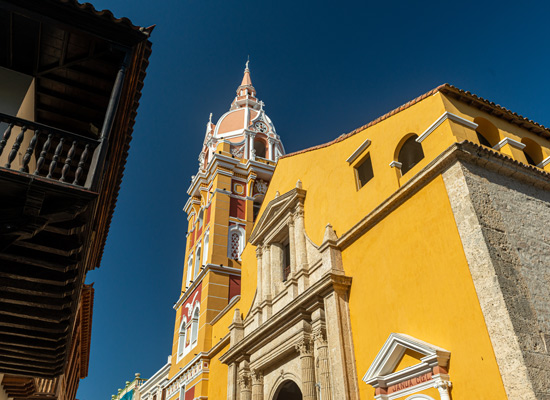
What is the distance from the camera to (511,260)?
641 centimetres

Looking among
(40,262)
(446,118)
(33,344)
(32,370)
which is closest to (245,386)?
(32,370)

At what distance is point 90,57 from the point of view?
19.5 ft

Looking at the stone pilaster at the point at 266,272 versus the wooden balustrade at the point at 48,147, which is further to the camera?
the stone pilaster at the point at 266,272

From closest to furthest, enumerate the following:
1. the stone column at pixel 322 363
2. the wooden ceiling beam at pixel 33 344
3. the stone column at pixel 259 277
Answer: the wooden ceiling beam at pixel 33 344, the stone column at pixel 322 363, the stone column at pixel 259 277

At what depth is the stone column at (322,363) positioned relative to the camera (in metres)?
8.62

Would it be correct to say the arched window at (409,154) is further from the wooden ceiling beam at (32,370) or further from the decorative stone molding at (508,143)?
the wooden ceiling beam at (32,370)

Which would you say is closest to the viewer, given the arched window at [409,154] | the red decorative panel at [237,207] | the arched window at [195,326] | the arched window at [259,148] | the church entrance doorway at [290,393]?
the arched window at [409,154]

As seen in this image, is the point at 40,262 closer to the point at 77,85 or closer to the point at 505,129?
the point at 77,85

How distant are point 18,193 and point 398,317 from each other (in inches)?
233

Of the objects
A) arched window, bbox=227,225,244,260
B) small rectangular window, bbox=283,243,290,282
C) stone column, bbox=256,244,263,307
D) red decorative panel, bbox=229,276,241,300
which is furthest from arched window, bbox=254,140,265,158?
small rectangular window, bbox=283,243,290,282

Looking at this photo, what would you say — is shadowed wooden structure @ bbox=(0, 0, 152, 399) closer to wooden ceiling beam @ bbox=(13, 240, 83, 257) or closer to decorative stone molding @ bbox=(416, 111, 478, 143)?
wooden ceiling beam @ bbox=(13, 240, 83, 257)

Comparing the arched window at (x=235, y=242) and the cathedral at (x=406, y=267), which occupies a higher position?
the arched window at (x=235, y=242)

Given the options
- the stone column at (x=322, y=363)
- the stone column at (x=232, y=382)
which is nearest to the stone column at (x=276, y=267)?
the stone column at (x=232, y=382)

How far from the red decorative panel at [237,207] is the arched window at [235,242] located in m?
0.72
